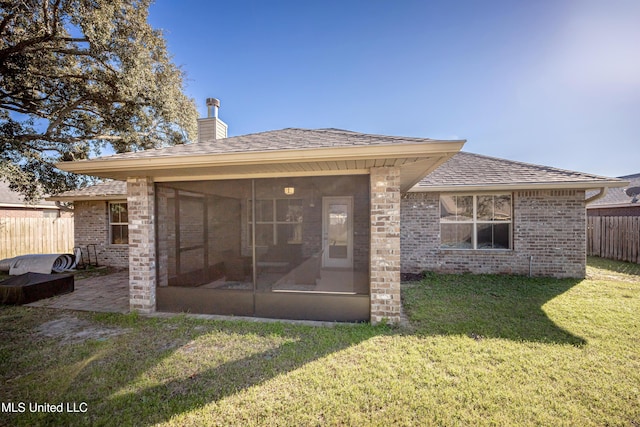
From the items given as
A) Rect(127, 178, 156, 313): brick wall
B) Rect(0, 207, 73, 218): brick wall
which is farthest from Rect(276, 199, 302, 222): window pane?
Rect(0, 207, 73, 218): brick wall

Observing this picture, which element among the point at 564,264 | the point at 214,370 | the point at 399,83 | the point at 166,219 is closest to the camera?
the point at 214,370

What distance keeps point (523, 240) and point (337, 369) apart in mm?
6545

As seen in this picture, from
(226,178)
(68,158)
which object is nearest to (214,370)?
(226,178)

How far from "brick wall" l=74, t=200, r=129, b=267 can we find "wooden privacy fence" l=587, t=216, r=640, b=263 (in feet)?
55.6

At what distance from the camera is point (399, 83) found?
8.02 meters

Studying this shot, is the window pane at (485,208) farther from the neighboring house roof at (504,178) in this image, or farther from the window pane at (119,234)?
the window pane at (119,234)

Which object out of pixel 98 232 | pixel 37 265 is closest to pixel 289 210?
pixel 98 232

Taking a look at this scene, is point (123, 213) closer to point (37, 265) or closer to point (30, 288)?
point (37, 265)

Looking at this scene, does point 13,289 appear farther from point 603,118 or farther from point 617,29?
point 603,118

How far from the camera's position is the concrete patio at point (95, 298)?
4.82 meters

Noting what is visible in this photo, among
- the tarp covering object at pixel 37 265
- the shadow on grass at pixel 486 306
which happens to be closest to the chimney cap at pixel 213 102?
the tarp covering object at pixel 37 265

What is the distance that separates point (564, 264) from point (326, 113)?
9.16 metres

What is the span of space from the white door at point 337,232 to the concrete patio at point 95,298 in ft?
16.0

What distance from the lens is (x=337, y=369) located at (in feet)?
9.11
